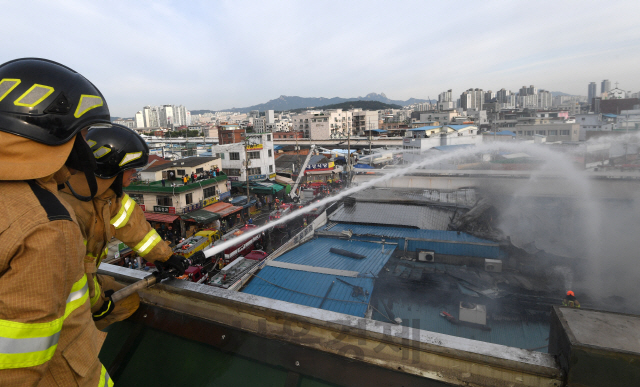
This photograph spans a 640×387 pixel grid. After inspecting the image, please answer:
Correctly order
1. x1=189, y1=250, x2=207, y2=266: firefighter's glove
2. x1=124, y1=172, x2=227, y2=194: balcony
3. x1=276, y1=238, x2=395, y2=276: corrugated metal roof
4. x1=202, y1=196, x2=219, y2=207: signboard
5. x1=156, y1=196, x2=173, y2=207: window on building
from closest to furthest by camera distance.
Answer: x1=189, y1=250, x2=207, y2=266: firefighter's glove < x1=276, y1=238, x2=395, y2=276: corrugated metal roof < x1=124, y1=172, x2=227, y2=194: balcony < x1=156, y1=196, x2=173, y2=207: window on building < x1=202, y1=196, x2=219, y2=207: signboard

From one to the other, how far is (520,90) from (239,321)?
168m

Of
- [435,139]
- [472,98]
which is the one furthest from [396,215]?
[472,98]

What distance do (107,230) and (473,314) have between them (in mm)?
8493

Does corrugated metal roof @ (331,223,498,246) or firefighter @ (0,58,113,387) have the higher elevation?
firefighter @ (0,58,113,387)

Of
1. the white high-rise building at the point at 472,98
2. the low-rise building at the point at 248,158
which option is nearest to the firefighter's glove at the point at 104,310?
the low-rise building at the point at 248,158

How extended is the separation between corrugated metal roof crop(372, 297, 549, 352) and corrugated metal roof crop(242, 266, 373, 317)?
889mm

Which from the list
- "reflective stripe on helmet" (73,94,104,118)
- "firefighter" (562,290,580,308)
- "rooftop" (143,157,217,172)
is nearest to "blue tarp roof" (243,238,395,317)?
"firefighter" (562,290,580,308)

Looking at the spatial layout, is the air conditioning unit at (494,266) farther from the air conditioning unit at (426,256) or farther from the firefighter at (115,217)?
the firefighter at (115,217)

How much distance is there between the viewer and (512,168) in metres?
20.2

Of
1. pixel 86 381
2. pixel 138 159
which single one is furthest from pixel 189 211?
pixel 86 381

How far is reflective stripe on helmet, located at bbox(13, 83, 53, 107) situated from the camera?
3.82ft

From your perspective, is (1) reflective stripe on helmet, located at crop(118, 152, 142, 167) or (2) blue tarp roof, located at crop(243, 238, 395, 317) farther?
(2) blue tarp roof, located at crop(243, 238, 395, 317)

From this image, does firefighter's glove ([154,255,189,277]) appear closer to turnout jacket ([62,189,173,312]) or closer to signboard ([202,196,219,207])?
turnout jacket ([62,189,173,312])

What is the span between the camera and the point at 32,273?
998 millimetres
